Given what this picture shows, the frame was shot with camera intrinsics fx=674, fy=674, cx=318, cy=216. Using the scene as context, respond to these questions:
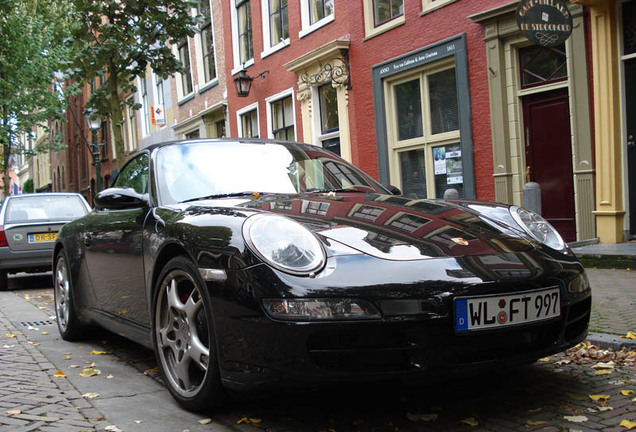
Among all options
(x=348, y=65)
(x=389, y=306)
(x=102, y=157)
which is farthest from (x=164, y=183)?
(x=102, y=157)

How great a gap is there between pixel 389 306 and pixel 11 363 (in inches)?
117

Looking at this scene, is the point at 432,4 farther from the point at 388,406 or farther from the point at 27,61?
the point at 27,61

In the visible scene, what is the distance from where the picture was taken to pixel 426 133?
41.3 feet

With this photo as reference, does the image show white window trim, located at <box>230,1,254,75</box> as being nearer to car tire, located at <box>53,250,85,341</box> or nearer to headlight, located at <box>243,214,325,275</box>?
car tire, located at <box>53,250,85,341</box>

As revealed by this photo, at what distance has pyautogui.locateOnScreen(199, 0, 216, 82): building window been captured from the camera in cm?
2216

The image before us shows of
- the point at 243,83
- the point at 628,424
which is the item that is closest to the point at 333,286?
the point at 628,424

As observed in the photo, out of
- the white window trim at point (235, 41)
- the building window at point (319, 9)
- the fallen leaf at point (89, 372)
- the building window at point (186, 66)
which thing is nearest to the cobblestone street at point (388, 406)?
the fallen leaf at point (89, 372)

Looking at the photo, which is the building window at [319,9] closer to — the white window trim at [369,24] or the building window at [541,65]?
the white window trim at [369,24]

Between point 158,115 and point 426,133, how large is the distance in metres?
16.9

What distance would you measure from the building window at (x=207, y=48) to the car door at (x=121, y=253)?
18117mm

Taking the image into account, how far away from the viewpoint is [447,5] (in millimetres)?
11625

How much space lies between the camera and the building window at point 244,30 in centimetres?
1944

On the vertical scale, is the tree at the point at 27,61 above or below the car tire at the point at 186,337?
above

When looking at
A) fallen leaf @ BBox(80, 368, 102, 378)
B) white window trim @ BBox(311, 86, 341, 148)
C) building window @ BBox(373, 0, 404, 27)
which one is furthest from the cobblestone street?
white window trim @ BBox(311, 86, 341, 148)
